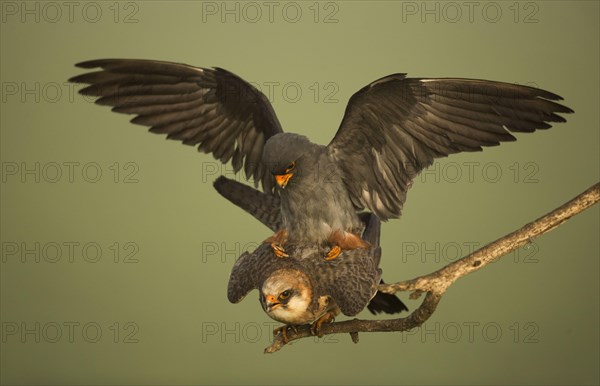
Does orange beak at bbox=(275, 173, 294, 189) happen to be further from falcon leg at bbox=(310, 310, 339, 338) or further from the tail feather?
the tail feather

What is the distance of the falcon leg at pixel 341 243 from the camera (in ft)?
7.51

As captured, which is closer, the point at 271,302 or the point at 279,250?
the point at 271,302

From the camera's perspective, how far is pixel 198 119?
255 cm

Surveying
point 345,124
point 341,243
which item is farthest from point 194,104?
point 341,243

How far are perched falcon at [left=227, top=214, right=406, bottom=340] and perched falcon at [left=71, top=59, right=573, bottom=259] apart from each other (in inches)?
1.7

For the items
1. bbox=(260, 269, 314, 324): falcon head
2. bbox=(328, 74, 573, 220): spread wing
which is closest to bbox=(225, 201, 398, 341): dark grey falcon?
bbox=(260, 269, 314, 324): falcon head

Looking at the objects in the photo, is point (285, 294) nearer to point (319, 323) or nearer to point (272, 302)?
point (272, 302)

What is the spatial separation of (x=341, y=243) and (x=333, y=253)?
1.8 inches

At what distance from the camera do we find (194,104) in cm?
253

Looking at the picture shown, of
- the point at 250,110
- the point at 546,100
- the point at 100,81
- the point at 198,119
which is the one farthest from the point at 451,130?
the point at 100,81

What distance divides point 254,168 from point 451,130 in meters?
0.74

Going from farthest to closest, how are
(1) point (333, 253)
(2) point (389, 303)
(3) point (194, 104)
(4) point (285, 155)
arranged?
(2) point (389, 303) < (3) point (194, 104) < (1) point (333, 253) < (4) point (285, 155)

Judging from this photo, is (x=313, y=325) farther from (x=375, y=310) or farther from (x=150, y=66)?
(x=150, y=66)

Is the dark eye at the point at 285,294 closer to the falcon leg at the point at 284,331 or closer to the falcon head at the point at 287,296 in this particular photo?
the falcon head at the point at 287,296
